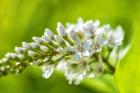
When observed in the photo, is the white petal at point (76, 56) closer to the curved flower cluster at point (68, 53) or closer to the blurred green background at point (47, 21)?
the curved flower cluster at point (68, 53)

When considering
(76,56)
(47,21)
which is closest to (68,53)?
(76,56)

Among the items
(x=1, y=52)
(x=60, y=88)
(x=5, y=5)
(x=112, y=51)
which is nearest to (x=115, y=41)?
(x=112, y=51)

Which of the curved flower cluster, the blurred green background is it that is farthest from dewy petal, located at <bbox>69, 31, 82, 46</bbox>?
the blurred green background

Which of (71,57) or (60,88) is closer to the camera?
(71,57)

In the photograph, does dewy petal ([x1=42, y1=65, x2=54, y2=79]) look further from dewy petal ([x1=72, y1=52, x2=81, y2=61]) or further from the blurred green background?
the blurred green background

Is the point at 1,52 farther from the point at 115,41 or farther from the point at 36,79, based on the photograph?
the point at 115,41

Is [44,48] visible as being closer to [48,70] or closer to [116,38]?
[48,70]
